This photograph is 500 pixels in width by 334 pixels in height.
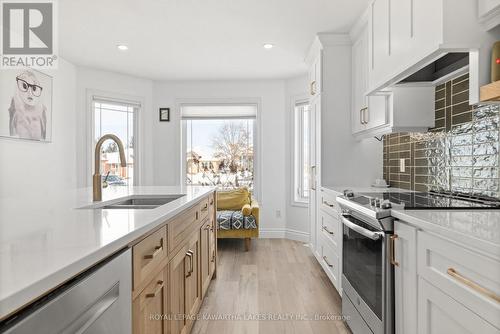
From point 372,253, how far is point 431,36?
1.12 m

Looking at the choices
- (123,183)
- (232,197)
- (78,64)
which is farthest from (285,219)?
(78,64)

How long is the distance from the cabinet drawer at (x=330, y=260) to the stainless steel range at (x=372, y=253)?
32 centimetres

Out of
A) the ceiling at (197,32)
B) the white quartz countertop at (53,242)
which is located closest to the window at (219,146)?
the ceiling at (197,32)

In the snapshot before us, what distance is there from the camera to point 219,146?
5.34 metres

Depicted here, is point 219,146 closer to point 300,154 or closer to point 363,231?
point 300,154

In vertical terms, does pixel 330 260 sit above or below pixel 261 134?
below

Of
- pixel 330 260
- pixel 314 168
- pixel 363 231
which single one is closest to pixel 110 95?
pixel 314 168

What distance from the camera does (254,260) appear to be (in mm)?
3842

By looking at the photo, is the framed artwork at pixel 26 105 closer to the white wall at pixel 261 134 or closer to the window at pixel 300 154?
the white wall at pixel 261 134

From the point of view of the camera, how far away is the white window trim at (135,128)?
4.53m

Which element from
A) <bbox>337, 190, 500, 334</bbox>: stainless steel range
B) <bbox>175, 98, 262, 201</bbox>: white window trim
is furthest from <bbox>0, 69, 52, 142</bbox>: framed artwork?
<bbox>337, 190, 500, 334</bbox>: stainless steel range

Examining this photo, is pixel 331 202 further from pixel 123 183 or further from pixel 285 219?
pixel 123 183

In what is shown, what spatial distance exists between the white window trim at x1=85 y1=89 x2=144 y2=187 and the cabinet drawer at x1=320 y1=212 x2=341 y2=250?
3.10 meters

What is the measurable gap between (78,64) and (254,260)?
11.3ft
